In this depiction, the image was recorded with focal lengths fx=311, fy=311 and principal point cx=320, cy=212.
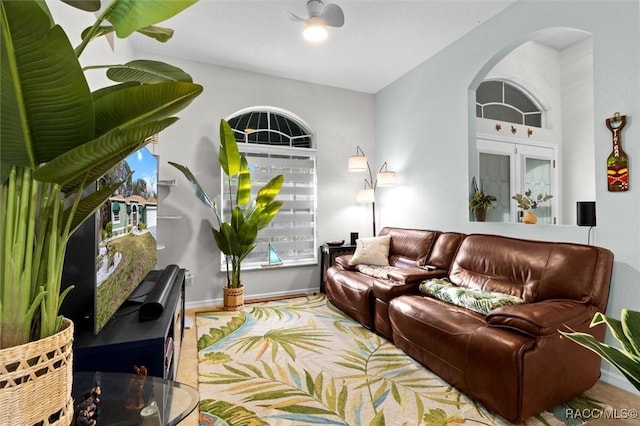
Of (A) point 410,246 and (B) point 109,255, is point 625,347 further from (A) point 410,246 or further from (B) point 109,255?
(A) point 410,246

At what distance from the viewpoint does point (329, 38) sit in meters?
3.23

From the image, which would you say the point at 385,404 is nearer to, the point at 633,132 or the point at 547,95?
the point at 633,132

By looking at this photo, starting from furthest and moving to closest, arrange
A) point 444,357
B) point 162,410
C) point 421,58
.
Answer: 1. point 421,58
2. point 444,357
3. point 162,410

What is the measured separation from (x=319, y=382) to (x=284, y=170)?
2818mm

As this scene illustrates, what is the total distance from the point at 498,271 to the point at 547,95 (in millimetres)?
2929

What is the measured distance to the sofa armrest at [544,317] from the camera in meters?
1.61

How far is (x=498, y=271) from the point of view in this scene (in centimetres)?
243

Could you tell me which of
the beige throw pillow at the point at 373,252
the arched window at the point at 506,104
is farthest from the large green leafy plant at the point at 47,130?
the arched window at the point at 506,104

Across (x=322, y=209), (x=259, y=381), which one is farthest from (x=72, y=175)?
(x=322, y=209)

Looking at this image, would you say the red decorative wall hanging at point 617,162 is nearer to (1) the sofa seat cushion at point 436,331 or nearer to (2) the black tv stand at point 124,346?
(1) the sofa seat cushion at point 436,331

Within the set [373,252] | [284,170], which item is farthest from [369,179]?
[373,252]

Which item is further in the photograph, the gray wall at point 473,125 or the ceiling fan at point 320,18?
the ceiling fan at point 320,18

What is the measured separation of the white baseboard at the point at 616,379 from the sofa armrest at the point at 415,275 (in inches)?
47.4

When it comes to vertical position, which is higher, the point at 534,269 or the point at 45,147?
the point at 45,147
